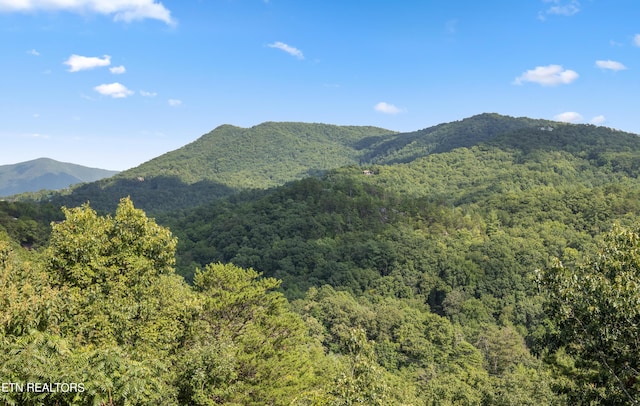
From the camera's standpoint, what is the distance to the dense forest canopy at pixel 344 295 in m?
10.6

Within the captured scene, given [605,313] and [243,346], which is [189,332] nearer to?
[243,346]

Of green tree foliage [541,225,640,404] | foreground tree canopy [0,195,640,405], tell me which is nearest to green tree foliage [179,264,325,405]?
foreground tree canopy [0,195,640,405]

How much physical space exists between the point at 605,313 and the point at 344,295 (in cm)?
7035

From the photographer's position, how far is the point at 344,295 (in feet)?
258

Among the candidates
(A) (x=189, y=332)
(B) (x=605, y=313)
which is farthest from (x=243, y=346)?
(B) (x=605, y=313)

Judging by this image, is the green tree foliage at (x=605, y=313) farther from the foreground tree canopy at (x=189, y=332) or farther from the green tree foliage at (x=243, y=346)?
the green tree foliage at (x=243, y=346)

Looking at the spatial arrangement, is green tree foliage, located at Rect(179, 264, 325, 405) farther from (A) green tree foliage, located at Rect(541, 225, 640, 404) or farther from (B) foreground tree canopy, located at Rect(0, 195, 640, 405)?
(A) green tree foliage, located at Rect(541, 225, 640, 404)

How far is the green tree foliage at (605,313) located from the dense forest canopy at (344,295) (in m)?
0.05

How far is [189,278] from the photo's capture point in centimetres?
8181

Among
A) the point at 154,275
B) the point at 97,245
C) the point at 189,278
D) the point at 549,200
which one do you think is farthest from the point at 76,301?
the point at 549,200

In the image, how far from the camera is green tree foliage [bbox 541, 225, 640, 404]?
31.8ft

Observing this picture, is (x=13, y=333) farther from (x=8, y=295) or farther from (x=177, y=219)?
(x=177, y=219)

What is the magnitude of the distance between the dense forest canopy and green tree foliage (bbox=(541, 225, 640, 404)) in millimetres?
52

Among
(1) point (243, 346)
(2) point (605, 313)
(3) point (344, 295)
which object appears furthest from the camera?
(3) point (344, 295)
